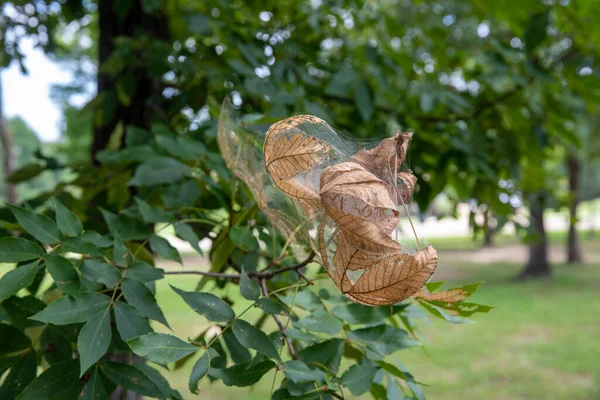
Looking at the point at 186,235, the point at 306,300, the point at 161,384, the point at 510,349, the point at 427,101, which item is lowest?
the point at 510,349

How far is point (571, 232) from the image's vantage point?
13945 mm

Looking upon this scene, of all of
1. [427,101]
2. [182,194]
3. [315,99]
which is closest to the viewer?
[182,194]

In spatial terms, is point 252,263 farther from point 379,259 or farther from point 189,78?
point 189,78

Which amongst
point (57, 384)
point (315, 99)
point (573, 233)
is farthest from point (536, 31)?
point (573, 233)

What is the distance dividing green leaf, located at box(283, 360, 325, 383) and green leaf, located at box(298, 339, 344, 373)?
87 millimetres

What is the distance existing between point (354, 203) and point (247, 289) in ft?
0.98

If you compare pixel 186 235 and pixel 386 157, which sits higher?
pixel 386 157

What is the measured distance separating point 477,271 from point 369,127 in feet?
38.7

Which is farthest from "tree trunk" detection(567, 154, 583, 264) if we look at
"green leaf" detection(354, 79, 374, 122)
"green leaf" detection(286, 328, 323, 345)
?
"green leaf" detection(286, 328, 323, 345)

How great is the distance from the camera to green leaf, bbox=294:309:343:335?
3.16ft

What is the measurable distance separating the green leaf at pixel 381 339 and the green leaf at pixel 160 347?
0.35m

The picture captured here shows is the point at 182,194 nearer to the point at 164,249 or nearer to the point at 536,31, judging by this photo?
the point at 164,249

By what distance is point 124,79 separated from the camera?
6.87 ft

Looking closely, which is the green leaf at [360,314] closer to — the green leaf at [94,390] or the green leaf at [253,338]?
the green leaf at [253,338]
